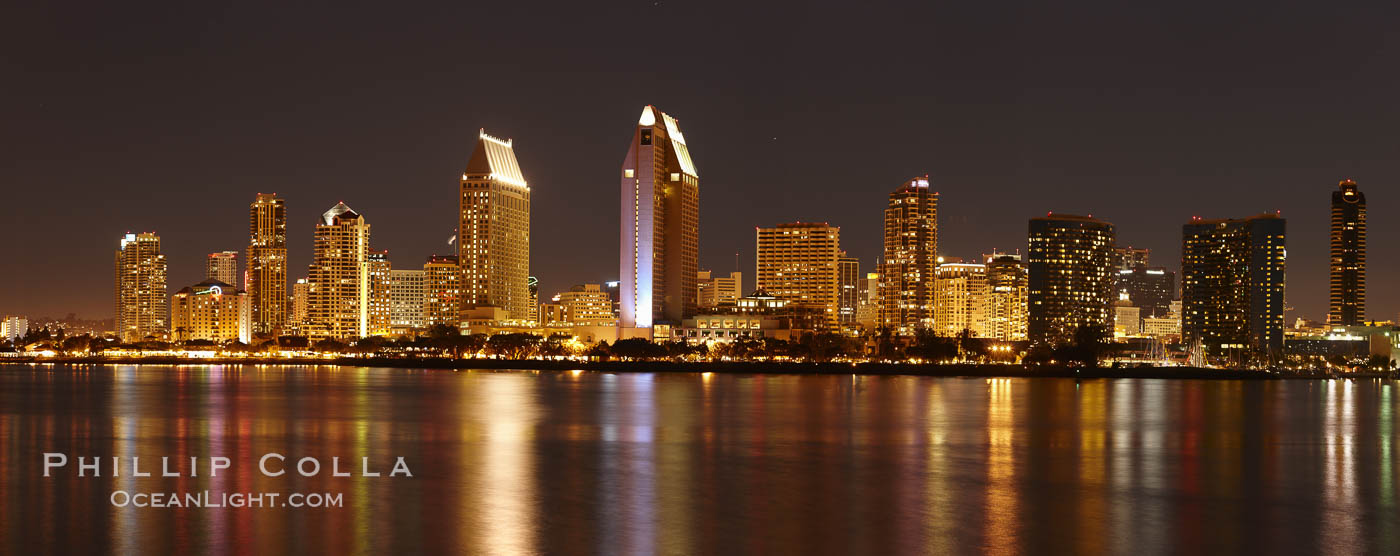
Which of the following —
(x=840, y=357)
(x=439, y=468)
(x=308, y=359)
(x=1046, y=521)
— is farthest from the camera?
(x=308, y=359)

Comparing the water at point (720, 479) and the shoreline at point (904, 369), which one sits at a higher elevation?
the water at point (720, 479)

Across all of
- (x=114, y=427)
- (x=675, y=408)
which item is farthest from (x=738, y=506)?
(x=675, y=408)

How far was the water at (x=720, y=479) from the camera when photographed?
26562mm

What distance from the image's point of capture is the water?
87.1 feet

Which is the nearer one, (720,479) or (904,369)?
(720,479)

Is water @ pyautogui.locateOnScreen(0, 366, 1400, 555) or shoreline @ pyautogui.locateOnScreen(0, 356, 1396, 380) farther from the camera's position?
shoreline @ pyautogui.locateOnScreen(0, 356, 1396, 380)

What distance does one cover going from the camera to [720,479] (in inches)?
1447

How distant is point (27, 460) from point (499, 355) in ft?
478

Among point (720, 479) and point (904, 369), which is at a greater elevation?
point (720, 479)

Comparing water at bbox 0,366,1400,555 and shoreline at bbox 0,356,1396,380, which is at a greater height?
water at bbox 0,366,1400,555

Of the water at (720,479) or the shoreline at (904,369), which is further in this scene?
the shoreline at (904,369)

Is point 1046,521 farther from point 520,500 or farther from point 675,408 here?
point 675,408

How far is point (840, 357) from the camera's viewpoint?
6993 inches

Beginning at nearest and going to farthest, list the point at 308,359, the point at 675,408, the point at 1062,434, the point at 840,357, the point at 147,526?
1. the point at 147,526
2. the point at 1062,434
3. the point at 675,408
4. the point at 840,357
5. the point at 308,359
